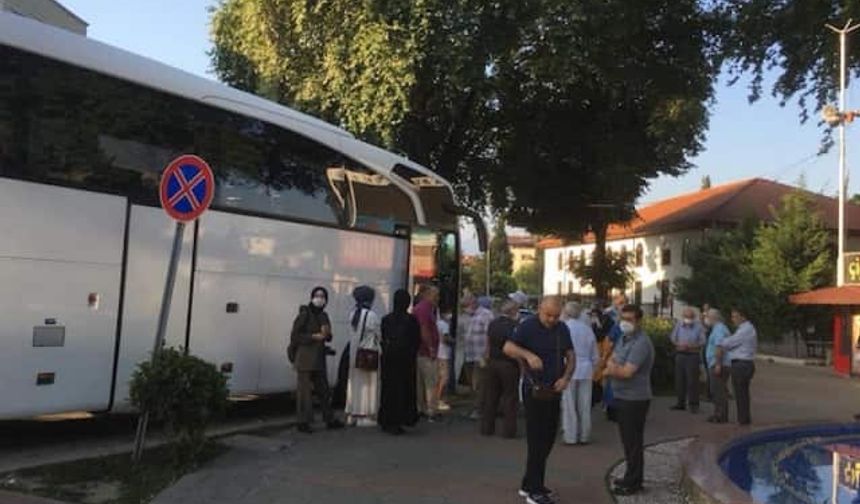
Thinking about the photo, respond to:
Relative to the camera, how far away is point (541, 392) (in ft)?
26.4

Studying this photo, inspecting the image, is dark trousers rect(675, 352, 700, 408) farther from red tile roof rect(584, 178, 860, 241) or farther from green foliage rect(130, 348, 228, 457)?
red tile roof rect(584, 178, 860, 241)

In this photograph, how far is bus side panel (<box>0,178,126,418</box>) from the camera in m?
8.99

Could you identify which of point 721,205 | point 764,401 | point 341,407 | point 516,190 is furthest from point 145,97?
point 721,205

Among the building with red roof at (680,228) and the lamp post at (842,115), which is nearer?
the lamp post at (842,115)

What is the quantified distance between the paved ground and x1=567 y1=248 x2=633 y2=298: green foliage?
116ft

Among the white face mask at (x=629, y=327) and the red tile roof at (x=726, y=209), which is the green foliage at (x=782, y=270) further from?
the white face mask at (x=629, y=327)

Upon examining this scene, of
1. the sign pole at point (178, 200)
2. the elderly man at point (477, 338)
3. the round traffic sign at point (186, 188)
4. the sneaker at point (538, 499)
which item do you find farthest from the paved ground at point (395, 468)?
the round traffic sign at point (186, 188)

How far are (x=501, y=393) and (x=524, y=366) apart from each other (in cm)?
409

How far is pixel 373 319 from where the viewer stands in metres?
11.9

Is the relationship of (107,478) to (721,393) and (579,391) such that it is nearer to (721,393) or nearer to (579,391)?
(579,391)

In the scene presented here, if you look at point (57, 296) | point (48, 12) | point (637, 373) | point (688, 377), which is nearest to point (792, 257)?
point (688, 377)

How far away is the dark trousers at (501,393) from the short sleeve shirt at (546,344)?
11.7 ft

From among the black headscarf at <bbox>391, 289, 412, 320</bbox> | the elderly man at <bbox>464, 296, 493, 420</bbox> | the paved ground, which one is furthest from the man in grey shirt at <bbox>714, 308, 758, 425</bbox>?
the black headscarf at <bbox>391, 289, 412, 320</bbox>

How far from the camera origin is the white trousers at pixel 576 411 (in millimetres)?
11711
